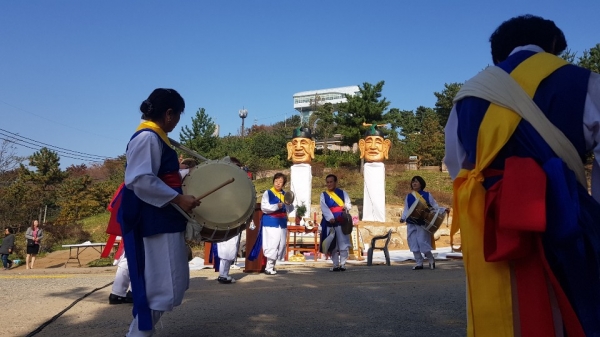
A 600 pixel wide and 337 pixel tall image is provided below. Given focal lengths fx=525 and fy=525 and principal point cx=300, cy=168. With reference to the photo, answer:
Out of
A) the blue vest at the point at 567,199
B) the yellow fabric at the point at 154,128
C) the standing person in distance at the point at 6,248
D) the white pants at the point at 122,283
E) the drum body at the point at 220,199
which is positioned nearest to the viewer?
the blue vest at the point at 567,199

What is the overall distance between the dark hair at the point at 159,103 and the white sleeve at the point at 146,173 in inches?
9.2

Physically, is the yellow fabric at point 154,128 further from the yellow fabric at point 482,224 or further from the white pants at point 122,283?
the white pants at point 122,283

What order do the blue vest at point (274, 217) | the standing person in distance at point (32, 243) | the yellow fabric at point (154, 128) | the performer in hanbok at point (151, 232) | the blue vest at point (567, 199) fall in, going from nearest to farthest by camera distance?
the blue vest at point (567, 199), the performer in hanbok at point (151, 232), the yellow fabric at point (154, 128), the blue vest at point (274, 217), the standing person in distance at point (32, 243)

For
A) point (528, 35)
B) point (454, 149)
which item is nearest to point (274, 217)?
point (454, 149)

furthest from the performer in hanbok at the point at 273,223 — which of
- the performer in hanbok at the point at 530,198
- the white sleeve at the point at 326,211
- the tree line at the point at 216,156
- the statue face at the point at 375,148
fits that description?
the tree line at the point at 216,156

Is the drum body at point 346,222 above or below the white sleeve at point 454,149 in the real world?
below

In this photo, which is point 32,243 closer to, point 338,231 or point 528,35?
point 338,231

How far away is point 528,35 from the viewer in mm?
2506

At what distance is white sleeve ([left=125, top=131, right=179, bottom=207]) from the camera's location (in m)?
3.32

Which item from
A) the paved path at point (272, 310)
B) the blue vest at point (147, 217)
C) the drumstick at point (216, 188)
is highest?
the drumstick at point (216, 188)

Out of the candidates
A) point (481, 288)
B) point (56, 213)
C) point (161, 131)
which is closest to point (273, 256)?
point (161, 131)

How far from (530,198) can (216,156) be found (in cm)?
2971

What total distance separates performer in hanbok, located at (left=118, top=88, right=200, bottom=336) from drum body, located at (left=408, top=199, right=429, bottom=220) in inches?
264

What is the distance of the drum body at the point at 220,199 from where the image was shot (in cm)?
373
